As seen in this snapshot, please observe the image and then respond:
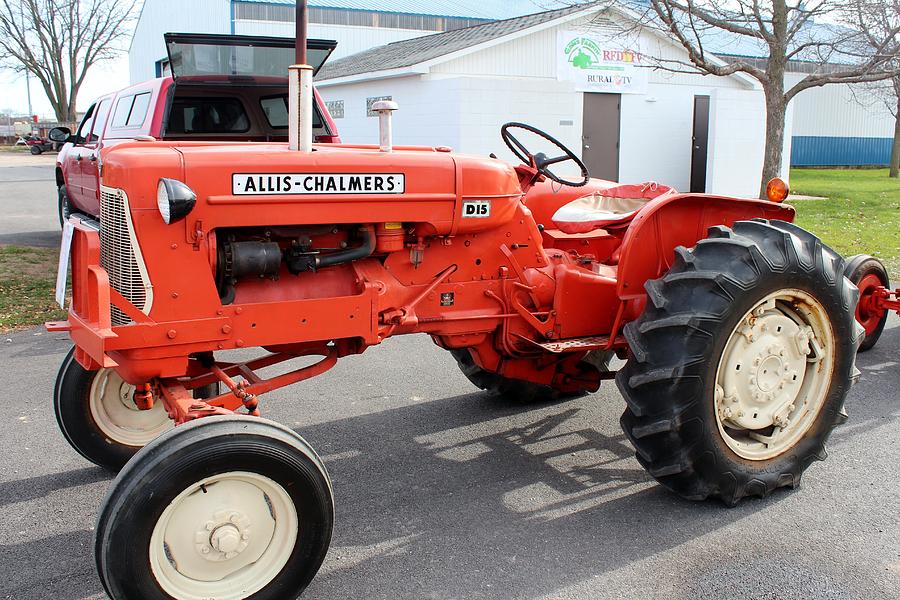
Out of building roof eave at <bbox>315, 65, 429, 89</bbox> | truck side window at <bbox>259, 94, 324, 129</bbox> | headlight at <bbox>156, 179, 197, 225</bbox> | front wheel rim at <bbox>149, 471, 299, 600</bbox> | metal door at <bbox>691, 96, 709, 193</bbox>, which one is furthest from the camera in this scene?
metal door at <bbox>691, 96, 709, 193</bbox>

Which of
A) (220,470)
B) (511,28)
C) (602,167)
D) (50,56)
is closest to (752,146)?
(602,167)

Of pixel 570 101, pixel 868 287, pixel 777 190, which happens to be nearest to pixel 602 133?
pixel 570 101

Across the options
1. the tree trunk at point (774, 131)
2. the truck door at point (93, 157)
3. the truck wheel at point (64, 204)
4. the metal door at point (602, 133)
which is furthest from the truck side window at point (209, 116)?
the metal door at point (602, 133)

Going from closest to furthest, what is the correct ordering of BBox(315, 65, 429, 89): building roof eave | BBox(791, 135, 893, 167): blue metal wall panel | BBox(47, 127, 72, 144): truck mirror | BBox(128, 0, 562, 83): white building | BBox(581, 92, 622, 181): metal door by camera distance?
BBox(47, 127, 72, 144): truck mirror, BBox(315, 65, 429, 89): building roof eave, BBox(581, 92, 622, 181): metal door, BBox(128, 0, 562, 83): white building, BBox(791, 135, 893, 167): blue metal wall panel

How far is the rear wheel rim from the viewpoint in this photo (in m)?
4.12

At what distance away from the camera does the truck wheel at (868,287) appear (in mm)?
5984

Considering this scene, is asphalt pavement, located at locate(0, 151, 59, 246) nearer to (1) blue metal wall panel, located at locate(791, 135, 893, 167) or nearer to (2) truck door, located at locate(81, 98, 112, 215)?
(2) truck door, located at locate(81, 98, 112, 215)

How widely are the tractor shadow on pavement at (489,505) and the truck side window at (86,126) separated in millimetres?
7558

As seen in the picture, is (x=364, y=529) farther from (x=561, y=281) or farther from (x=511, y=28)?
(x=511, y=28)

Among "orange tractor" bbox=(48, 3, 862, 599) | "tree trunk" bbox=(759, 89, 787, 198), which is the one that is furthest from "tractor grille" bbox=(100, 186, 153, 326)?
"tree trunk" bbox=(759, 89, 787, 198)

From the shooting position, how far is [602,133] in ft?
61.8

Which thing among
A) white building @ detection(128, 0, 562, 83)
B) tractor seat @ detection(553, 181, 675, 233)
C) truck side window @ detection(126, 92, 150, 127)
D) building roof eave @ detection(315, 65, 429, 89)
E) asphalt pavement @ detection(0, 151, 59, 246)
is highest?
white building @ detection(128, 0, 562, 83)

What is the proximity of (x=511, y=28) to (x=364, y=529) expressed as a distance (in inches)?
661

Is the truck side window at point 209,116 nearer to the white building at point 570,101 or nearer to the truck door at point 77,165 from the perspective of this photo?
the truck door at point 77,165
